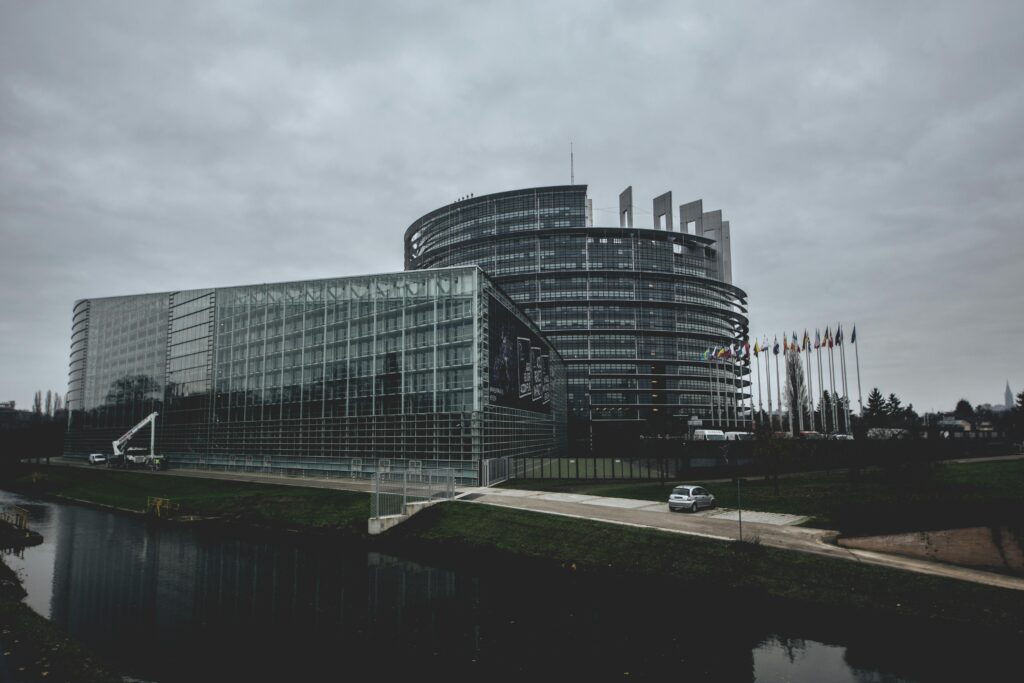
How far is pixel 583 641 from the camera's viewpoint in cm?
2188

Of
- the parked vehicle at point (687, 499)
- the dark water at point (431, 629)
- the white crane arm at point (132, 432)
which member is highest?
the white crane arm at point (132, 432)

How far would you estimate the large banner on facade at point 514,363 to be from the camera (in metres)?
59.1

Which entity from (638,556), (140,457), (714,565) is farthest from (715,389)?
(714,565)

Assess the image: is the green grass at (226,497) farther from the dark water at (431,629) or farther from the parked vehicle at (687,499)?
the parked vehicle at (687,499)

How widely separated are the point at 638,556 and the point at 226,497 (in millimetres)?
38187

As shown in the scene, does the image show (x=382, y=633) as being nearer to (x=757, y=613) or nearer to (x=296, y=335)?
(x=757, y=613)

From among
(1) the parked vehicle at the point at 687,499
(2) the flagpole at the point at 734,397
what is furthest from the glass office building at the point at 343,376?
(2) the flagpole at the point at 734,397

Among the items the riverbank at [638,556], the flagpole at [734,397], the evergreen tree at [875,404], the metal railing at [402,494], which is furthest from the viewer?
the flagpole at [734,397]

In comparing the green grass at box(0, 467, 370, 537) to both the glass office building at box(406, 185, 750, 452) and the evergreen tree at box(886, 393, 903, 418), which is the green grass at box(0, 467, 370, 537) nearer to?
the glass office building at box(406, 185, 750, 452)

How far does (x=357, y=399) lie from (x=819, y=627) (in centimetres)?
4891

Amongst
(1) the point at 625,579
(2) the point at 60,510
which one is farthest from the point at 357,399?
(1) the point at 625,579

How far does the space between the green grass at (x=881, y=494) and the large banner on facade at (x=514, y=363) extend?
9712mm

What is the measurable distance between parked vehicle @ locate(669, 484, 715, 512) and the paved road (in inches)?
25.7

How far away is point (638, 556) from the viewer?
100.0 feet
